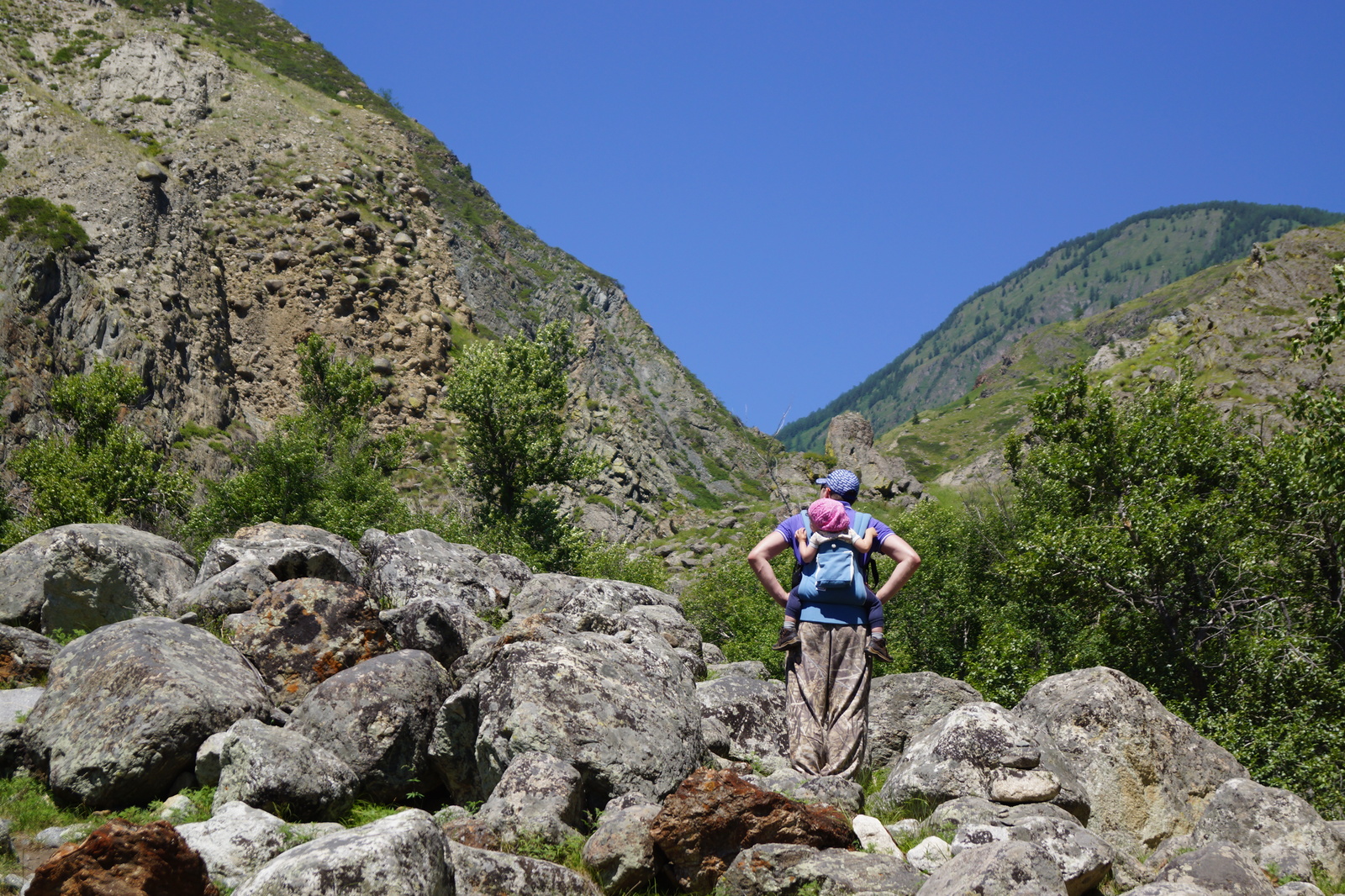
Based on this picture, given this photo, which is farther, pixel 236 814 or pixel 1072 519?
pixel 1072 519

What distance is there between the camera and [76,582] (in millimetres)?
14578

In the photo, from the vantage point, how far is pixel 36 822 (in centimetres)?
893

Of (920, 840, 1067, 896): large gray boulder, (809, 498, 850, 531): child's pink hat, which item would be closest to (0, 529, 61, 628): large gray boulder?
(809, 498, 850, 531): child's pink hat

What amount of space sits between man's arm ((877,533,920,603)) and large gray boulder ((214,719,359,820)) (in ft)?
19.8

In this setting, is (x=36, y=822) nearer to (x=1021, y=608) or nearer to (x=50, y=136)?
(x=1021, y=608)

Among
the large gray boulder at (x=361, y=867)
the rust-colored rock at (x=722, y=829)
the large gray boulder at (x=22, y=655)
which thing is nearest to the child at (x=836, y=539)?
the rust-colored rock at (x=722, y=829)

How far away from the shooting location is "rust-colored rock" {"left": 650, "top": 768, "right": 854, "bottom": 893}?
730 centimetres

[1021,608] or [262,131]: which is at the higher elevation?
[262,131]

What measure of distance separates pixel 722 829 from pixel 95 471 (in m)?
38.9

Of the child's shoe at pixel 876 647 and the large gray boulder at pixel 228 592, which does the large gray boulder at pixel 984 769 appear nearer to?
the child's shoe at pixel 876 647

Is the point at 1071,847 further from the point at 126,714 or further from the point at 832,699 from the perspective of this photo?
the point at 126,714

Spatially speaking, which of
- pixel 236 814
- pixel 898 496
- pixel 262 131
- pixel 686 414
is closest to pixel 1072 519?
pixel 236 814

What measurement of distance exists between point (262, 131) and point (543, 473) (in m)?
56.7

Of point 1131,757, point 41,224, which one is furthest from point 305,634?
point 41,224
